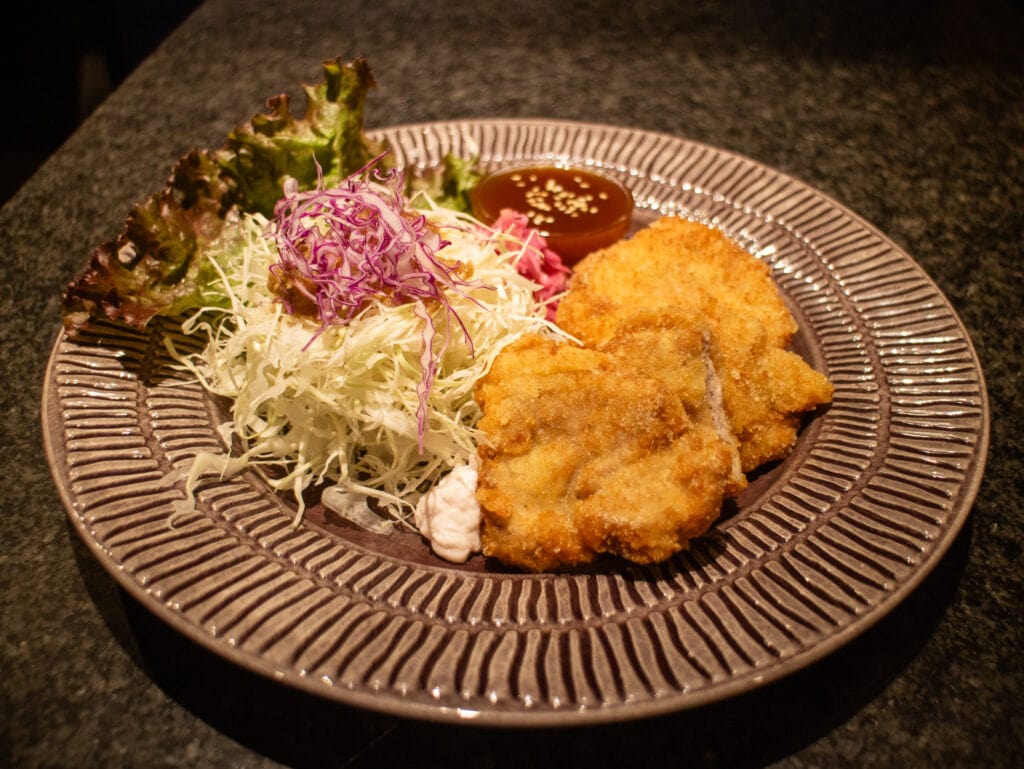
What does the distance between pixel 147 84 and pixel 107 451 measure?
3509mm

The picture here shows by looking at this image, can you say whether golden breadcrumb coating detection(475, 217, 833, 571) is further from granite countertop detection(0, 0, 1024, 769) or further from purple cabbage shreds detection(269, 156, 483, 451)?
granite countertop detection(0, 0, 1024, 769)

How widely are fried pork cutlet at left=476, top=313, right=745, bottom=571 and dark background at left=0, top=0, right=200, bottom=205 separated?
183 inches

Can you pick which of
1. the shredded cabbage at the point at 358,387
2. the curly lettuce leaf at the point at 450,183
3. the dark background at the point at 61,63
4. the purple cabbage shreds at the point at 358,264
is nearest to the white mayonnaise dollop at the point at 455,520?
the shredded cabbage at the point at 358,387

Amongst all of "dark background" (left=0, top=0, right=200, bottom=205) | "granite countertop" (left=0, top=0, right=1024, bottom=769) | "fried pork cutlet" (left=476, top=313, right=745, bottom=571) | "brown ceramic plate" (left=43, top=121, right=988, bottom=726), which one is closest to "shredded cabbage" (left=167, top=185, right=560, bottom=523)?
"brown ceramic plate" (left=43, top=121, right=988, bottom=726)

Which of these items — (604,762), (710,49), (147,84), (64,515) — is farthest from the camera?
→ (710,49)

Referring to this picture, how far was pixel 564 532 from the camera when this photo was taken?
214 centimetres

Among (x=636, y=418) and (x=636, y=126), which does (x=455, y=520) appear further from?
(x=636, y=126)

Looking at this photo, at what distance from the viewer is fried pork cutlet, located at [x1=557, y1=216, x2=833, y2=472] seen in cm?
255

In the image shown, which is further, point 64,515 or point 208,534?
point 64,515

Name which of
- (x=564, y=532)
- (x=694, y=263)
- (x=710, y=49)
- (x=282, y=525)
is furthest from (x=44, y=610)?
(x=710, y=49)

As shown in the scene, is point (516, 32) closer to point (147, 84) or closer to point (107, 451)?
point (147, 84)

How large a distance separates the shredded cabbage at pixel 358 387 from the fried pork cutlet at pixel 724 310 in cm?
30

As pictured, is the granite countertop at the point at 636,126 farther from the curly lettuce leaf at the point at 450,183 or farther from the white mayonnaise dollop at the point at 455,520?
the curly lettuce leaf at the point at 450,183

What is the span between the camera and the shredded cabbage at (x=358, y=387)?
255 cm
